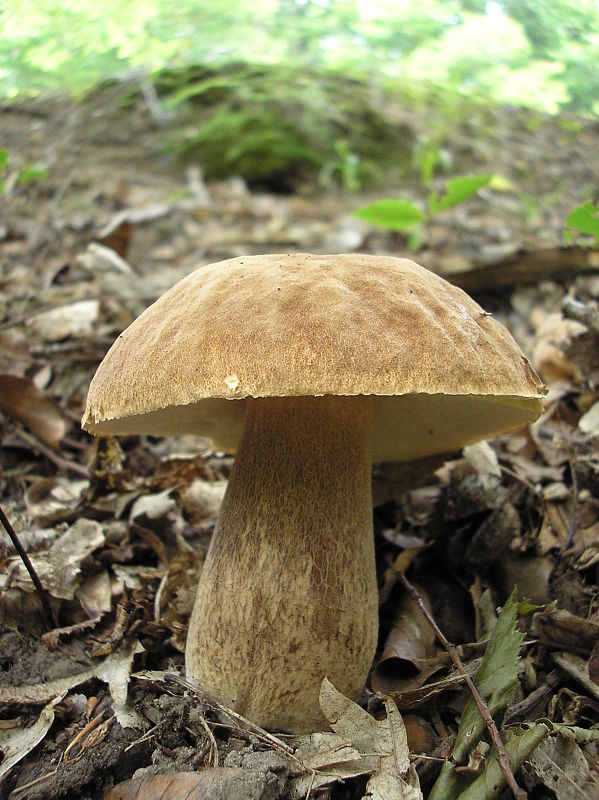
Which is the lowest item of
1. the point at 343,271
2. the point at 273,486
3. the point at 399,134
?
the point at 399,134

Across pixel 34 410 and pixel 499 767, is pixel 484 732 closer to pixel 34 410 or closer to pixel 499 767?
pixel 499 767

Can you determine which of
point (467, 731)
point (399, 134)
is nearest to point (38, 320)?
point (467, 731)

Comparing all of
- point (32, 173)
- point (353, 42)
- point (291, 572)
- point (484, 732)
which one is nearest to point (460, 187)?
point (291, 572)

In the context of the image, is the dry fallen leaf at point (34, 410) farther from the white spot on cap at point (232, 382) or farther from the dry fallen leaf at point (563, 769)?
the dry fallen leaf at point (563, 769)

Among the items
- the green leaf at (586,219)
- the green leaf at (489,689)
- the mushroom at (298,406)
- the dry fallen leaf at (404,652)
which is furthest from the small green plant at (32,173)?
the green leaf at (489,689)

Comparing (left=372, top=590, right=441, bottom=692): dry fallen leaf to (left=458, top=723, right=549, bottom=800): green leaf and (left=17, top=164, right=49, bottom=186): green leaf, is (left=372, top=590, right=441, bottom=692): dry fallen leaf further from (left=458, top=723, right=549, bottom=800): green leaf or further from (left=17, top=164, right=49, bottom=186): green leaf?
(left=17, top=164, right=49, bottom=186): green leaf

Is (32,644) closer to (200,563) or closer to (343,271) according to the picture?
(200,563)

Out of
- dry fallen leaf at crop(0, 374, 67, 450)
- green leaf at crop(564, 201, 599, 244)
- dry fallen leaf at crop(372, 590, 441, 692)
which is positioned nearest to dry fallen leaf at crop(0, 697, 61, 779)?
dry fallen leaf at crop(372, 590, 441, 692)

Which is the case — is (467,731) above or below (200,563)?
above
